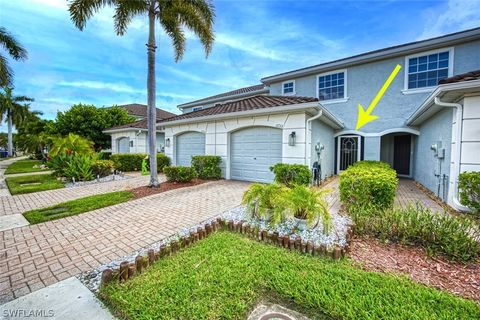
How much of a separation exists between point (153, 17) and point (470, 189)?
37.1ft

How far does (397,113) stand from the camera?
10.8 metres

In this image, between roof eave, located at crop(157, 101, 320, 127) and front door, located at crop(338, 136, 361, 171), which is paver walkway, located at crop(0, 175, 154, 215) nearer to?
roof eave, located at crop(157, 101, 320, 127)

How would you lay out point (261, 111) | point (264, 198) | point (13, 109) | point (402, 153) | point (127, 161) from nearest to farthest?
point (264, 198), point (261, 111), point (402, 153), point (127, 161), point (13, 109)

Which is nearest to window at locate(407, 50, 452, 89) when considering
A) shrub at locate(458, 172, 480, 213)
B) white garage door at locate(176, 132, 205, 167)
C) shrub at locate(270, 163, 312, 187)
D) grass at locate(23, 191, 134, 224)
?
shrub at locate(458, 172, 480, 213)

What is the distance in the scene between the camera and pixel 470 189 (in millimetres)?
5051

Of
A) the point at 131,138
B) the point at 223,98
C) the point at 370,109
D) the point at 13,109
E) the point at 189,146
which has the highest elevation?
the point at 13,109

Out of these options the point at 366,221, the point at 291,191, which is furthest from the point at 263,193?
the point at 366,221

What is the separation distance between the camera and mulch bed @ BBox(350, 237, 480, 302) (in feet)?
8.49

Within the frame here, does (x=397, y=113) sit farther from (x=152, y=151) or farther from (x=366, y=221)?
(x=152, y=151)

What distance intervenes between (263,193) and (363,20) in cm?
991

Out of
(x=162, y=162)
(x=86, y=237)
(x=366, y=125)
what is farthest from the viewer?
(x=162, y=162)

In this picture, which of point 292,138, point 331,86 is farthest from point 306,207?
point 331,86

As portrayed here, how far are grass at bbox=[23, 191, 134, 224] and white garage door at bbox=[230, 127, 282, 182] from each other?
493cm

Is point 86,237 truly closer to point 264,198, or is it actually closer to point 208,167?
point 264,198
